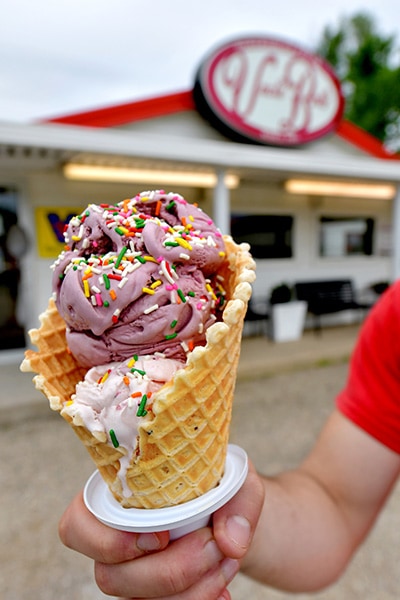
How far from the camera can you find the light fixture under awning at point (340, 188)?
25.4 feet

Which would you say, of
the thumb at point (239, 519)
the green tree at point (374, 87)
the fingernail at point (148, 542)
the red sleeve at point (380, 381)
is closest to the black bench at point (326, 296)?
the red sleeve at point (380, 381)

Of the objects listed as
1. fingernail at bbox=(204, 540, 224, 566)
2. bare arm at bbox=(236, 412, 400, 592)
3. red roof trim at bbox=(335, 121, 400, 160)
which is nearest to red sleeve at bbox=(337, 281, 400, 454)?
bare arm at bbox=(236, 412, 400, 592)

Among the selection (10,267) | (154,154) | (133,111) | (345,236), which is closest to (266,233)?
(345,236)

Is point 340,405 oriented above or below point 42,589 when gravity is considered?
above

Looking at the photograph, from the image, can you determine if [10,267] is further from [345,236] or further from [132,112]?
[345,236]

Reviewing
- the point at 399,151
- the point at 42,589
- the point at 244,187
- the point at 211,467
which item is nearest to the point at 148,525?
the point at 211,467

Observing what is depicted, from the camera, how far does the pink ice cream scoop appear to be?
0.91 metres

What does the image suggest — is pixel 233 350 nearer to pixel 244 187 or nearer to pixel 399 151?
pixel 244 187

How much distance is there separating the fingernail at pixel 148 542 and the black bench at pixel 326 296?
23.9 feet

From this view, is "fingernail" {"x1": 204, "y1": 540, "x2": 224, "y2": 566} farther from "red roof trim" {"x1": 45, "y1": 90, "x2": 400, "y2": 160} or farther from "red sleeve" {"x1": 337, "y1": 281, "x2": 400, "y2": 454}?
"red roof trim" {"x1": 45, "y1": 90, "x2": 400, "y2": 160}

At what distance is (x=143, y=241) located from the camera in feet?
3.11

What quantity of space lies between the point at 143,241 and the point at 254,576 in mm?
1238

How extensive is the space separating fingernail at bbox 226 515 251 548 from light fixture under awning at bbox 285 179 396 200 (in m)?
7.37

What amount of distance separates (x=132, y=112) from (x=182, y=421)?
254 inches
